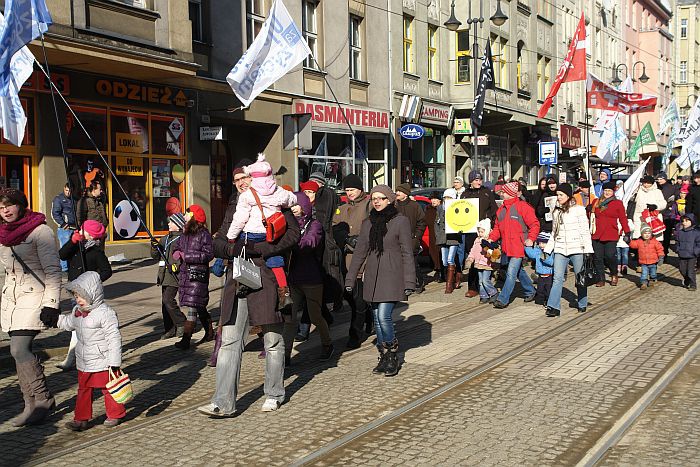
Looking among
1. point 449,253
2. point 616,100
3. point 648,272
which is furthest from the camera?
point 616,100

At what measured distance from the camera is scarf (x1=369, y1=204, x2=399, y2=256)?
305 inches

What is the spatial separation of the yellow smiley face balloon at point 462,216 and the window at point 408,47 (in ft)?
50.0

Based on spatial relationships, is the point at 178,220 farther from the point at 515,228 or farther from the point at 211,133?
the point at 211,133

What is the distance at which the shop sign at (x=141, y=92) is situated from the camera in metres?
16.8

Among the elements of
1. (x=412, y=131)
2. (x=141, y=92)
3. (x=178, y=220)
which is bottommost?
(x=178, y=220)

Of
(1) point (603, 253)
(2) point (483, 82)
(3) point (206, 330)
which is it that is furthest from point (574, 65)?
(3) point (206, 330)

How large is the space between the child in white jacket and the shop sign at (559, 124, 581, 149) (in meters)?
37.4

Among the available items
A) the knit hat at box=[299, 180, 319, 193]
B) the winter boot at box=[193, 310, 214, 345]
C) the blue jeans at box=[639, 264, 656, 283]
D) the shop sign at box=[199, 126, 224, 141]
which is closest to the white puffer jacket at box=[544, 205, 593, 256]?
the blue jeans at box=[639, 264, 656, 283]

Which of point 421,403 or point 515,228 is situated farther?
point 515,228

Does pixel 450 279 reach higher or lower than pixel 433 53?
lower

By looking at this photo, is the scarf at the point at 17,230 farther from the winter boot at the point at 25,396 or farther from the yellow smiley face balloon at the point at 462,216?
the yellow smiley face balloon at the point at 462,216

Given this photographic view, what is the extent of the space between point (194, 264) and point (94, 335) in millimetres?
2957

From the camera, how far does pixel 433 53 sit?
29766 mm

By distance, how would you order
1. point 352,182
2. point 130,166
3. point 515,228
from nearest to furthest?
1. point 352,182
2. point 515,228
3. point 130,166
